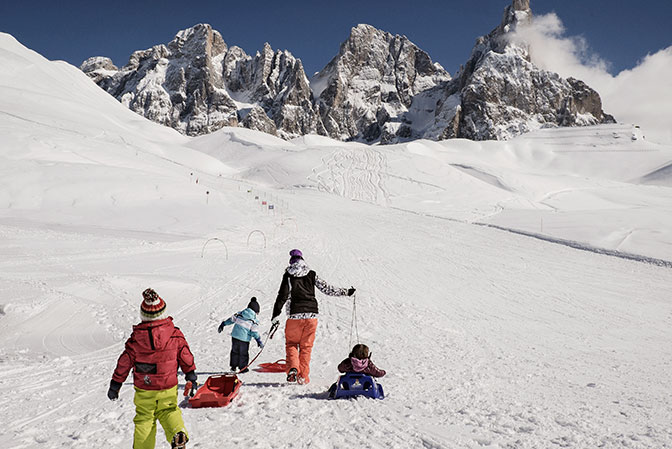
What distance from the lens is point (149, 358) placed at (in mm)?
3645

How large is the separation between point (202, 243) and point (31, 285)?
26.1ft

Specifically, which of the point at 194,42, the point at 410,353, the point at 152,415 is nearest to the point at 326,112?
the point at 194,42

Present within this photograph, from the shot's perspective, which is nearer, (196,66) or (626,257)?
(626,257)

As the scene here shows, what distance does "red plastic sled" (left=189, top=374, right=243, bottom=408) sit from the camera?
15.6 ft

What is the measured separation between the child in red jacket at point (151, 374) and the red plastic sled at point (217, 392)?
3.47 feet

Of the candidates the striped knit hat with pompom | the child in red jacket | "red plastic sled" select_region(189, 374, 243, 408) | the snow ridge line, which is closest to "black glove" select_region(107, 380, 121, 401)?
the child in red jacket

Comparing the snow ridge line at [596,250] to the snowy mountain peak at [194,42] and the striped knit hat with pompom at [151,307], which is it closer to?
the striped knit hat with pompom at [151,307]

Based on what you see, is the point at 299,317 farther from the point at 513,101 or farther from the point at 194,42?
the point at 194,42

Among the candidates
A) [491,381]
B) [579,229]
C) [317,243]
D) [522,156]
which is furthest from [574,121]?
[491,381]

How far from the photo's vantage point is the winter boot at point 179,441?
3520mm

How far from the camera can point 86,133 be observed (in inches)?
2018

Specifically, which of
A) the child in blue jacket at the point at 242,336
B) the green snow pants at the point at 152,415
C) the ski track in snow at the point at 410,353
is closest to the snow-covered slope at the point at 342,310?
the ski track in snow at the point at 410,353

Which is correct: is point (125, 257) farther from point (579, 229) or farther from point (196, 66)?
point (196, 66)

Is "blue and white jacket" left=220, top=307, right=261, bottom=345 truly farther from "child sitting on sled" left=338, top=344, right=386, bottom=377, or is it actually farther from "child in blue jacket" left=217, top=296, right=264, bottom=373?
"child sitting on sled" left=338, top=344, right=386, bottom=377
